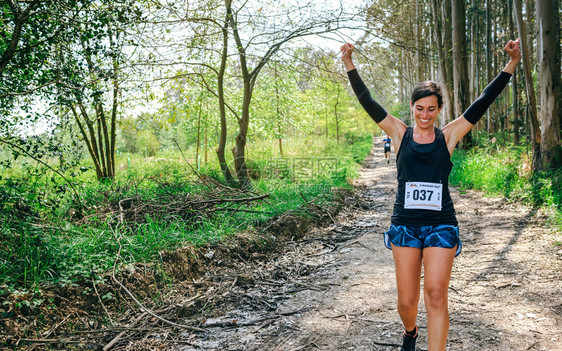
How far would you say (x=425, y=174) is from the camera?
276 centimetres

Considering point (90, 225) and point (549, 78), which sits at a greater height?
point (549, 78)

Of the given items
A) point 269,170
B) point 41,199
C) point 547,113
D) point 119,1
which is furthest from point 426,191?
point 269,170

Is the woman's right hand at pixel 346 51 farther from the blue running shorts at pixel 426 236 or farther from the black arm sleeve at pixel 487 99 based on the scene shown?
the blue running shorts at pixel 426 236

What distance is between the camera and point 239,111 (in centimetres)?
1536

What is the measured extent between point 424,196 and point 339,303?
2.00 metres

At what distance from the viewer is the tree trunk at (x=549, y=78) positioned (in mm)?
8523

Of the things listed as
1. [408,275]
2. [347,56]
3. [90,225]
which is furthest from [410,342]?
[90,225]

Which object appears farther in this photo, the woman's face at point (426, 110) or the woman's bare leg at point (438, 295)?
the woman's face at point (426, 110)

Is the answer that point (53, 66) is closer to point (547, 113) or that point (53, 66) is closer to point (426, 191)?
point (426, 191)

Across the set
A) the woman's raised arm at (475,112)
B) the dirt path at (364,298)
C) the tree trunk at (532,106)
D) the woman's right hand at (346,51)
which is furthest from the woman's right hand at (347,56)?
the tree trunk at (532,106)

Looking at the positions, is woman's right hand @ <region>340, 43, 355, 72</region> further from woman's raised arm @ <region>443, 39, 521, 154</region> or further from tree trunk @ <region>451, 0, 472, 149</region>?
tree trunk @ <region>451, 0, 472, 149</region>

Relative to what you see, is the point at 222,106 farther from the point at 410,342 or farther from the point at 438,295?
the point at 438,295

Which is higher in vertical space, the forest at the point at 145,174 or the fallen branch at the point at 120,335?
the forest at the point at 145,174

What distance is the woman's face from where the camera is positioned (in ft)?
9.20
